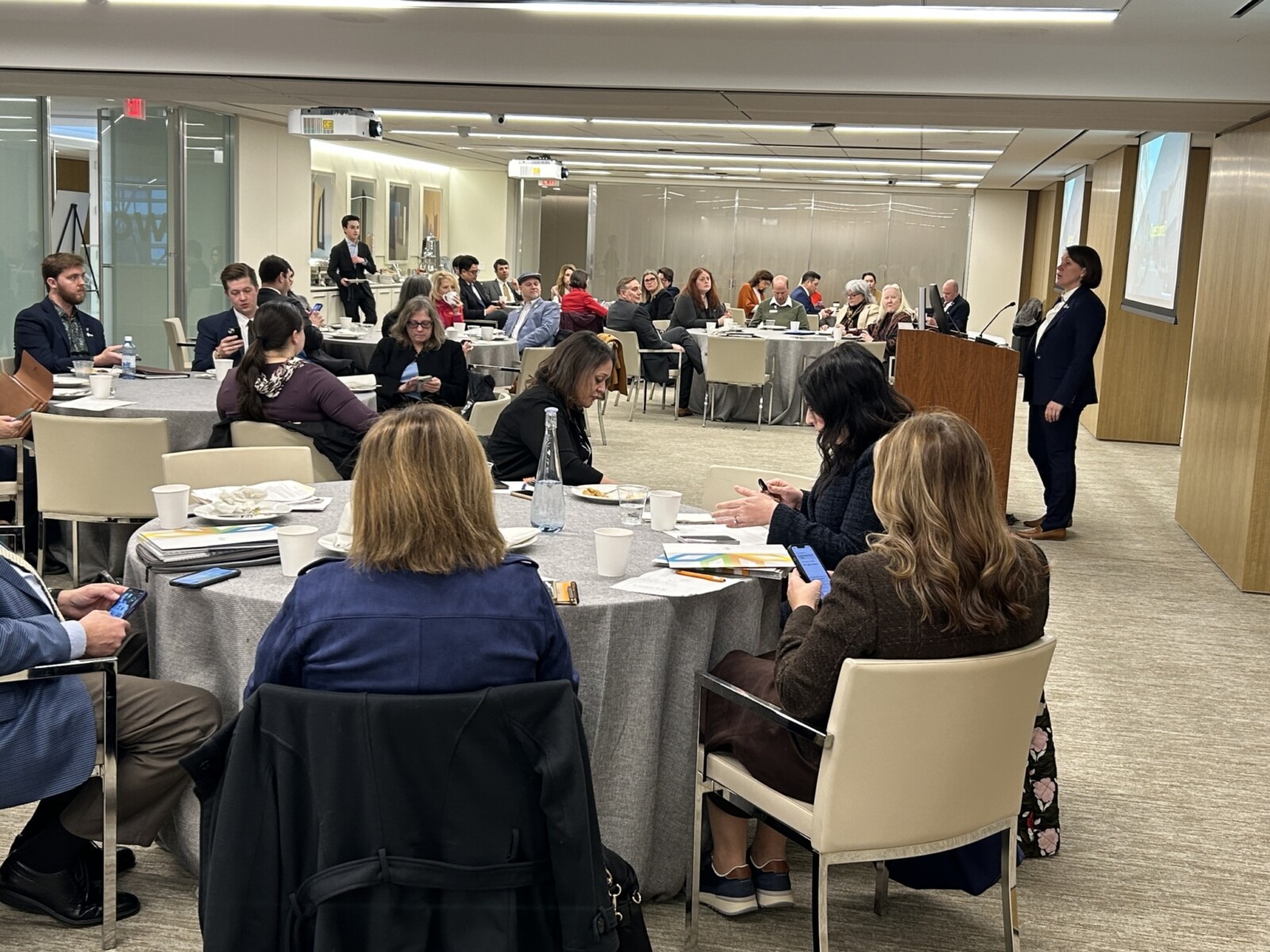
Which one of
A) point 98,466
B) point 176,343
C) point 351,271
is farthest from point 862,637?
point 351,271

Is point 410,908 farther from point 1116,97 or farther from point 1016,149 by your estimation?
point 1016,149

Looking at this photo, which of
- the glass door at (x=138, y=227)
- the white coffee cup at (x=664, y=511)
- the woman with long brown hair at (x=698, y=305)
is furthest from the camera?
the woman with long brown hair at (x=698, y=305)

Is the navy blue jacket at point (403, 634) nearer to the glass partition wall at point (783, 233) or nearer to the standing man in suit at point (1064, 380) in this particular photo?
the standing man in suit at point (1064, 380)

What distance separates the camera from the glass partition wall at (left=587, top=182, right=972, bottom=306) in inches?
897

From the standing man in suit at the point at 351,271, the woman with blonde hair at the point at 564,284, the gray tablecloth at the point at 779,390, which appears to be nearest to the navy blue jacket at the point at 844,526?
the gray tablecloth at the point at 779,390

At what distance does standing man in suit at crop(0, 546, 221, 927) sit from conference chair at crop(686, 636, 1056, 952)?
132cm

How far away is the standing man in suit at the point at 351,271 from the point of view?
15273 millimetres

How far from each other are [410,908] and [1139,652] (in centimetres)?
445

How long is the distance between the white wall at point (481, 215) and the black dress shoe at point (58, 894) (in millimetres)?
21073

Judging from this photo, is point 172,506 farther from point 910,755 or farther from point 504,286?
point 504,286

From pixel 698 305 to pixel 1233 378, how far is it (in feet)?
23.3

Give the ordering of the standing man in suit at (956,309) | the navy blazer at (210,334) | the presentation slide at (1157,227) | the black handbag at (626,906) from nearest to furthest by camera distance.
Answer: the black handbag at (626,906) → the navy blazer at (210,334) → the presentation slide at (1157,227) → the standing man in suit at (956,309)

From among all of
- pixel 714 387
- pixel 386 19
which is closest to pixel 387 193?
pixel 714 387

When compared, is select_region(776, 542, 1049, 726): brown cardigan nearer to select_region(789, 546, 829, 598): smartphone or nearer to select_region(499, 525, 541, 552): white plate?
select_region(789, 546, 829, 598): smartphone
